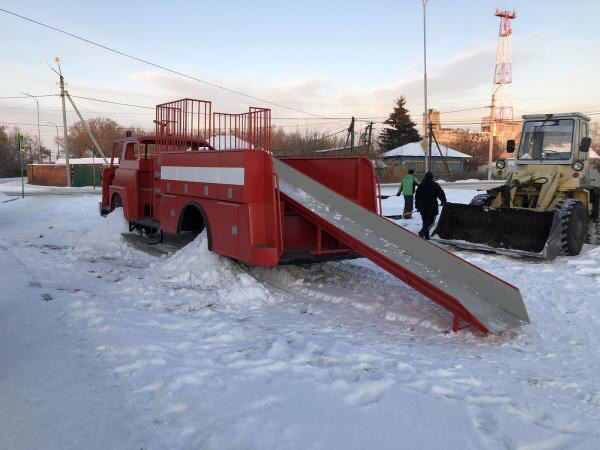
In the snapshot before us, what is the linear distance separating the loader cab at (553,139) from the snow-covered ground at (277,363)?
3.61 metres

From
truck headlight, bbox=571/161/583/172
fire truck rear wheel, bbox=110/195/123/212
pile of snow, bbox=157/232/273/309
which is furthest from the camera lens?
fire truck rear wheel, bbox=110/195/123/212

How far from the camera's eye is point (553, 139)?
10.4 metres

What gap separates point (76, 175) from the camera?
1638 inches

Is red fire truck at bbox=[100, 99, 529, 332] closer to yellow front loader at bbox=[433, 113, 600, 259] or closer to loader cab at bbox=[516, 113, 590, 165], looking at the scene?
yellow front loader at bbox=[433, 113, 600, 259]

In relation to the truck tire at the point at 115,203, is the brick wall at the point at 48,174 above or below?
above

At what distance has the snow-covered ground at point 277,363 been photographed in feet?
10.3

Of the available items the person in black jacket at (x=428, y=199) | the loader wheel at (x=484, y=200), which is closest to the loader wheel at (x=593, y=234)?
the loader wheel at (x=484, y=200)

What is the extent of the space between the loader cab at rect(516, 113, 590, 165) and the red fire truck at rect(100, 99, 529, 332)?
4.88 m

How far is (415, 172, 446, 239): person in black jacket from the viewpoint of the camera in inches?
435

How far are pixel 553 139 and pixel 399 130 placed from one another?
59965 mm

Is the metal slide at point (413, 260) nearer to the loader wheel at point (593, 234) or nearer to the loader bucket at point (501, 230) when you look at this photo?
the loader bucket at point (501, 230)

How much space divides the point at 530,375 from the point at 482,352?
55cm

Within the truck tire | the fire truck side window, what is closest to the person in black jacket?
the fire truck side window

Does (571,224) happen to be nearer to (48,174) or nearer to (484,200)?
(484,200)
